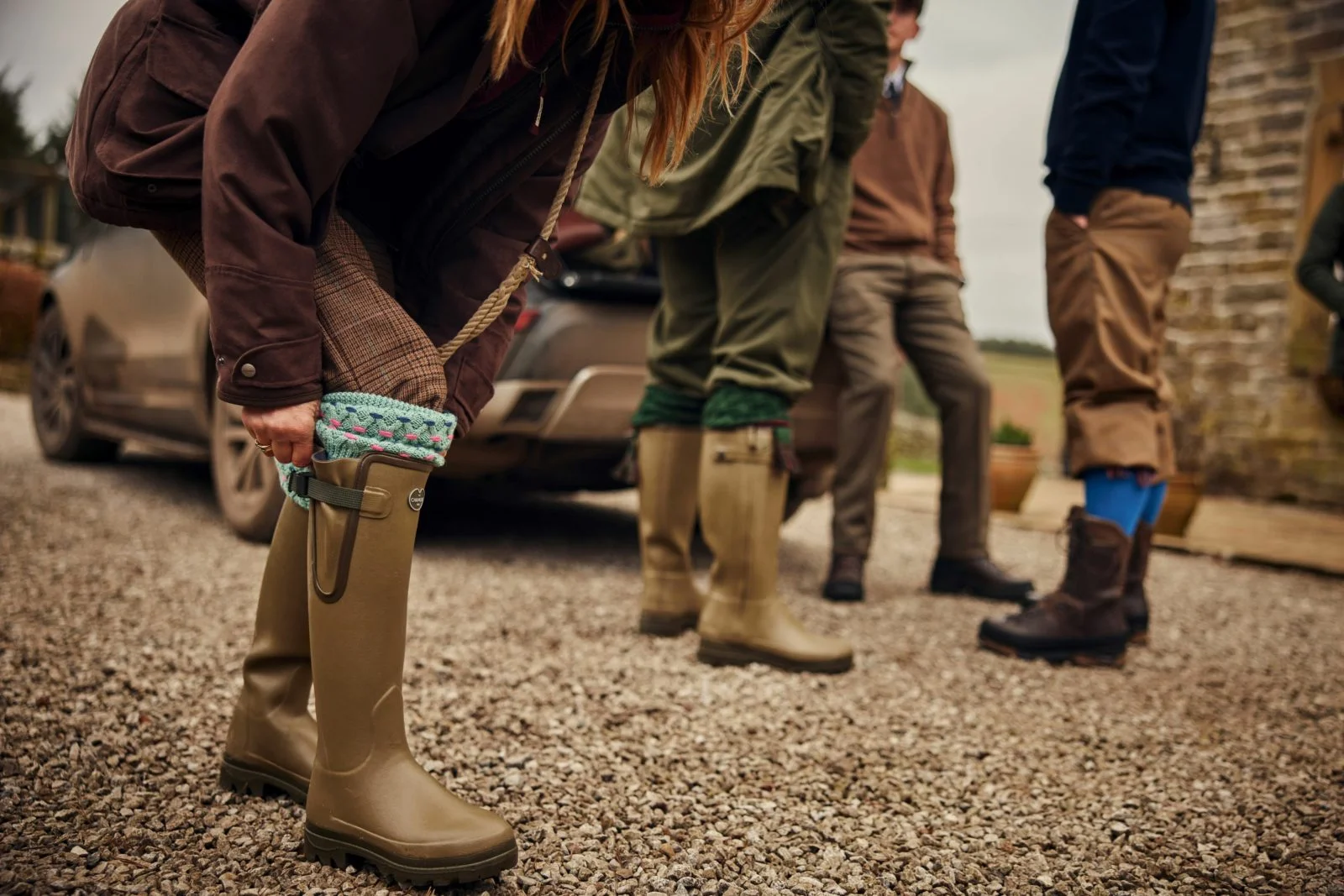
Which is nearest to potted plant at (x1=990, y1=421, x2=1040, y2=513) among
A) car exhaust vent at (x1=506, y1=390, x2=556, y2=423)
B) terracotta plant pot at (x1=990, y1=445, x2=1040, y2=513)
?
terracotta plant pot at (x1=990, y1=445, x2=1040, y2=513)

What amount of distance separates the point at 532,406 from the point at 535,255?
67.3 inches

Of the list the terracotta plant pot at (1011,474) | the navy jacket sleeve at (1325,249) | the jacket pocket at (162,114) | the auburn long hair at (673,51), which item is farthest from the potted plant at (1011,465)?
the jacket pocket at (162,114)

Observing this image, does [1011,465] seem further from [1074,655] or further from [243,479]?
[243,479]

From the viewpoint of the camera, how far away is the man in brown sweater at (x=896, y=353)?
313 cm

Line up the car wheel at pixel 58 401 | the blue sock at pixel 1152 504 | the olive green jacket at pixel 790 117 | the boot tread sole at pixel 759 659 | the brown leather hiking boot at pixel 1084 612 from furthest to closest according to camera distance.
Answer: the car wheel at pixel 58 401
the blue sock at pixel 1152 504
the brown leather hiking boot at pixel 1084 612
the boot tread sole at pixel 759 659
the olive green jacket at pixel 790 117

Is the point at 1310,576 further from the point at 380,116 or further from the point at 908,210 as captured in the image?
the point at 380,116

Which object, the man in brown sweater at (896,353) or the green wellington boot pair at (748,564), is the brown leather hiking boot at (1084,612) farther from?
the man in brown sweater at (896,353)

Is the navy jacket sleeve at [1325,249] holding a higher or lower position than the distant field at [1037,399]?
higher

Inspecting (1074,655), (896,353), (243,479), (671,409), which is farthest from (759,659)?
(243,479)

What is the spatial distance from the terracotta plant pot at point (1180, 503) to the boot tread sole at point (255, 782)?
4.03 m

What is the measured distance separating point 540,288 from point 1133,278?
1649 millimetres

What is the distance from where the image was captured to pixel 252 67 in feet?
3.20

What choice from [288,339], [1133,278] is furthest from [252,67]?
[1133,278]

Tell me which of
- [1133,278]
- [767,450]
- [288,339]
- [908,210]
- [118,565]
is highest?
[908,210]
